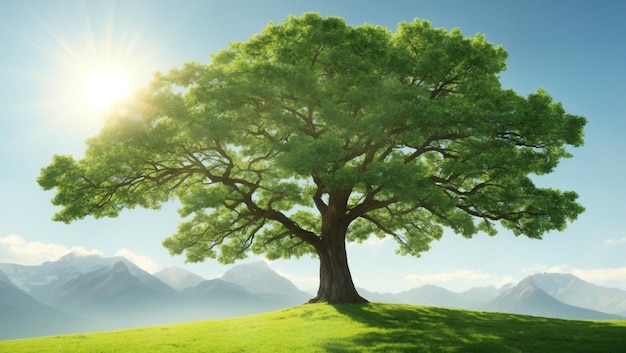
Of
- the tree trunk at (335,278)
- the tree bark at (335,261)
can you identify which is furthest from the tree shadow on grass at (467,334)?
the tree bark at (335,261)

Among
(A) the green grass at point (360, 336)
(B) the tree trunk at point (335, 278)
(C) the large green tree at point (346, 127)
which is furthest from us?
(B) the tree trunk at point (335, 278)

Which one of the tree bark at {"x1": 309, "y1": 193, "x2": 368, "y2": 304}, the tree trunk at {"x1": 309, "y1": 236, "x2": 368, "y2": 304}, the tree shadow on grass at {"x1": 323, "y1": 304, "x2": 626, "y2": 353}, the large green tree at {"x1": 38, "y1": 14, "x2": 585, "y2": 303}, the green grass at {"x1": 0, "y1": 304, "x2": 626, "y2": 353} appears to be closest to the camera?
the tree shadow on grass at {"x1": 323, "y1": 304, "x2": 626, "y2": 353}

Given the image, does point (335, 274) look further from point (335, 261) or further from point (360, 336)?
point (360, 336)

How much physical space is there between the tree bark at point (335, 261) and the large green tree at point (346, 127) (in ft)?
0.48

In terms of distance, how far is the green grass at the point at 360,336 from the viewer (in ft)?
52.4

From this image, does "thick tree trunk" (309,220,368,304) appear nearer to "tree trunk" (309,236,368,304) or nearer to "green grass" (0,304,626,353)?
"tree trunk" (309,236,368,304)

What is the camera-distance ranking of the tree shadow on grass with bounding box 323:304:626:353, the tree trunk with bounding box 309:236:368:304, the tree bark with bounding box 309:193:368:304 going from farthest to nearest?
the tree bark with bounding box 309:193:368:304 < the tree trunk with bounding box 309:236:368:304 < the tree shadow on grass with bounding box 323:304:626:353

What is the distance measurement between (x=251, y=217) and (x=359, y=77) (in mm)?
12897

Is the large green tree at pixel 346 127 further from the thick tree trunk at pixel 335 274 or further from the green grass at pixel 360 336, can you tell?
the green grass at pixel 360 336

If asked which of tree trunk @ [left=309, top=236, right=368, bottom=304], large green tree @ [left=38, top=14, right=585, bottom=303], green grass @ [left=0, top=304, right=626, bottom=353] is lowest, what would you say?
green grass @ [left=0, top=304, right=626, bottom=353]

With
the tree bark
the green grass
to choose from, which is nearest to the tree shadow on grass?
the green grass

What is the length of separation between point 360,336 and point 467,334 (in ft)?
14.3

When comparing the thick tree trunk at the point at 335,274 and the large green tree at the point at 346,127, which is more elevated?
the large green tree at the point at 346,127

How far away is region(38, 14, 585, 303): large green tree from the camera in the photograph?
22.2m
